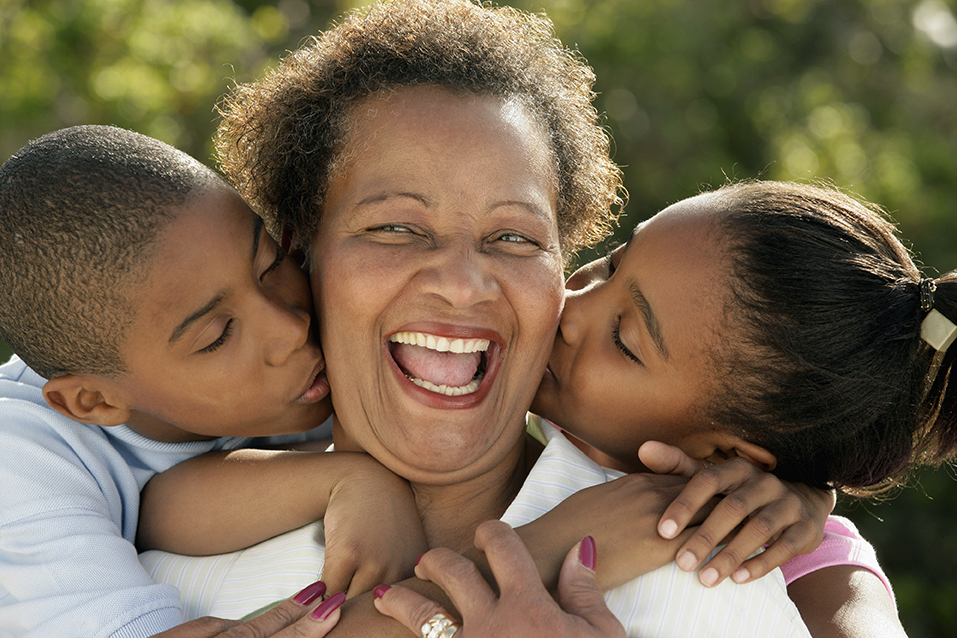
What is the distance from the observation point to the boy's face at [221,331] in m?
2.61

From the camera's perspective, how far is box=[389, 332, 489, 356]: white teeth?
2.61m

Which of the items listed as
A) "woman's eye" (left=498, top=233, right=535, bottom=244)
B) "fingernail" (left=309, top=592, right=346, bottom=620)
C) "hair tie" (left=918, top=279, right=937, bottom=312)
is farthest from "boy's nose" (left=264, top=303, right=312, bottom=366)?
"hair tie" (left=918, top=279, right=937, bottom=312)

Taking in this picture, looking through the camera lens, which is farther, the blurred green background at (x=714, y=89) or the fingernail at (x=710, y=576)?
the blurred green background at (x=714, y=89)

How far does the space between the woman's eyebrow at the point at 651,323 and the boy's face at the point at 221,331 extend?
3.32 feet

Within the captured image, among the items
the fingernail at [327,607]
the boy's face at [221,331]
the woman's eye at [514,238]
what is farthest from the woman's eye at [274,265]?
the fingernail at [327,607]

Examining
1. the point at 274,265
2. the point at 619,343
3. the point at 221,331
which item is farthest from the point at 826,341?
the point at 221,331

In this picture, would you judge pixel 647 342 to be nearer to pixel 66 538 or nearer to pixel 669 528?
pixel 669 528

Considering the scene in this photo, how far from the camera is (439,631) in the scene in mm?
2104

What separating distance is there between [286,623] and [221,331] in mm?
876

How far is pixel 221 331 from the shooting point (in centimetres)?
270

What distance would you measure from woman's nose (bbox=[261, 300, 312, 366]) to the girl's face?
83cm

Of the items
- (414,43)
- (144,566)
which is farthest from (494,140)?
(144,566)

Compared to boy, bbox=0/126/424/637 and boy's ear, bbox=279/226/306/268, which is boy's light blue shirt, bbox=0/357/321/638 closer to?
boy, bbox=0/126/424/637

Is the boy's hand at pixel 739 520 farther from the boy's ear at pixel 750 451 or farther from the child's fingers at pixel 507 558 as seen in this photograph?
the child's fingers at pixel 507 558
